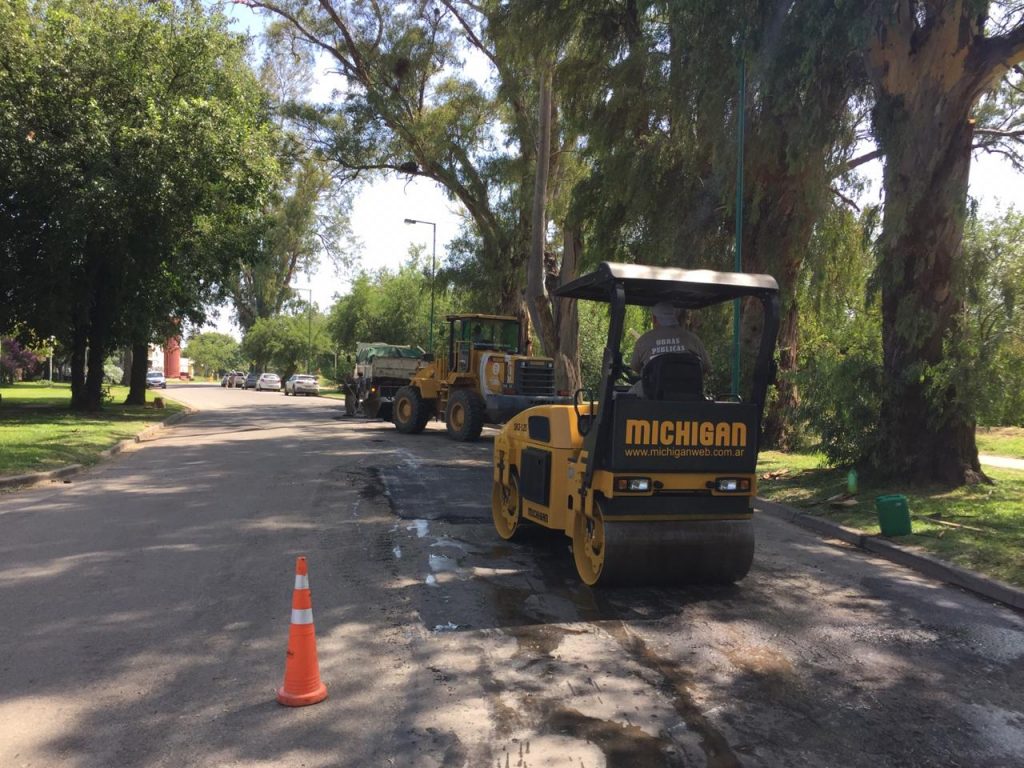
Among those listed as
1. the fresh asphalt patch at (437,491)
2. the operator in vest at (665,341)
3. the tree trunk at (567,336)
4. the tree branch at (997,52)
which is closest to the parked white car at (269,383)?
the tree trunk at (567,336)

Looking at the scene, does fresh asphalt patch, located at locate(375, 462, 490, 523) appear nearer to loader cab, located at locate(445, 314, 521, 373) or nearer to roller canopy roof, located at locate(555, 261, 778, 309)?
roller canopy roof, located at locate(555, 261, 778, 309)

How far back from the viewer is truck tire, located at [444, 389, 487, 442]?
1791 cm

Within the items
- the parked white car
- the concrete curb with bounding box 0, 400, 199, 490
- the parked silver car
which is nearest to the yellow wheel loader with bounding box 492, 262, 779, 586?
the concrete curb with bounding box 0, 400, 199, 490

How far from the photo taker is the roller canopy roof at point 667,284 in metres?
5.78

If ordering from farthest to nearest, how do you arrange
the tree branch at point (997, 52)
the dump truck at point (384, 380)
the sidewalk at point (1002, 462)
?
the dump truck at point (384, 380) < the sidewalk at point (1002, 462) < the tree branch at point (997, 52)

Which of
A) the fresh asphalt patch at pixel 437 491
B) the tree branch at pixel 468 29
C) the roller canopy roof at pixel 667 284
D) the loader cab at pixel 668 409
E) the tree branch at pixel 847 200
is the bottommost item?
the fresh asphalt patch at pixel 437 491

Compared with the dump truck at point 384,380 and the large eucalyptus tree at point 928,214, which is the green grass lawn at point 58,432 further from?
the large eucalyptus tree at point 928,214

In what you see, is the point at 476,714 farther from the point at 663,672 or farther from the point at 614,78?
the point at 614,78

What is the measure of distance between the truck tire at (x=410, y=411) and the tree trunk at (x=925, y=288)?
11.8 meters

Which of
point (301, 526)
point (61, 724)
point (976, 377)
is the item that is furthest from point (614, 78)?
point (61, 724)

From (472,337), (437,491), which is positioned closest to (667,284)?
(437,491)

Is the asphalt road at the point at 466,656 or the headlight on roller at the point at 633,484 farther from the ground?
the headlight on roller at the point at 633,484

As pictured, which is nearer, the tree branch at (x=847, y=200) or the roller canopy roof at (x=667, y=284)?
the roller canopy roof at (x=667, y=284)

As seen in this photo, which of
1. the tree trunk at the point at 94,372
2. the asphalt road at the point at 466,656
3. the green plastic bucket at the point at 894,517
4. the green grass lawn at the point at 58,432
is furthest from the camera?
the tree trunk at the point at 94,372
